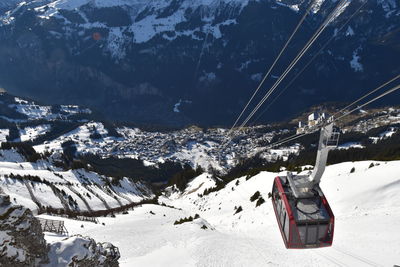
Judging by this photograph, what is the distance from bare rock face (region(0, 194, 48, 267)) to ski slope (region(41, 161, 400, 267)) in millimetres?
12528

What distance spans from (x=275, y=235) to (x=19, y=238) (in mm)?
30225

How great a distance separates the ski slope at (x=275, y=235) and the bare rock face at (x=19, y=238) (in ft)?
41.1

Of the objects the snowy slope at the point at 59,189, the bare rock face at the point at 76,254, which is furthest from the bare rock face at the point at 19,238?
the snowy slope at the point at 59,189

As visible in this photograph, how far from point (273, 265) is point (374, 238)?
36.1 feet

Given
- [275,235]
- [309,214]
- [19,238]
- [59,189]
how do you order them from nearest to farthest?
[19,238] → [309,214] → [275,235] → [59,189]

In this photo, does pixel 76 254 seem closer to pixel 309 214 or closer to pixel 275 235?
pixel 309 214

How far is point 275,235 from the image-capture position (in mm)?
43312

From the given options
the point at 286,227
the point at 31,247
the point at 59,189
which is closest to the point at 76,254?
the point at 31,247

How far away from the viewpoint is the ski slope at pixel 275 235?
33.5m

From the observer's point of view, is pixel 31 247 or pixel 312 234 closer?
pixel 31 247

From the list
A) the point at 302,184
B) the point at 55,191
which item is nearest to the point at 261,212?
Result: the point at 302,184

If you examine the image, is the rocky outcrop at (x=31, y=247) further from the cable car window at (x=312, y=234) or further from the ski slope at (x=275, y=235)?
the cable car window at (x=312, y=234)

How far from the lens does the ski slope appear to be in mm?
33531

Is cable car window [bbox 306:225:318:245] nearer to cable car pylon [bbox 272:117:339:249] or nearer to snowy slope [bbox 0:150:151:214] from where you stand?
cable car pylon [bbox 272:117:339:249]
